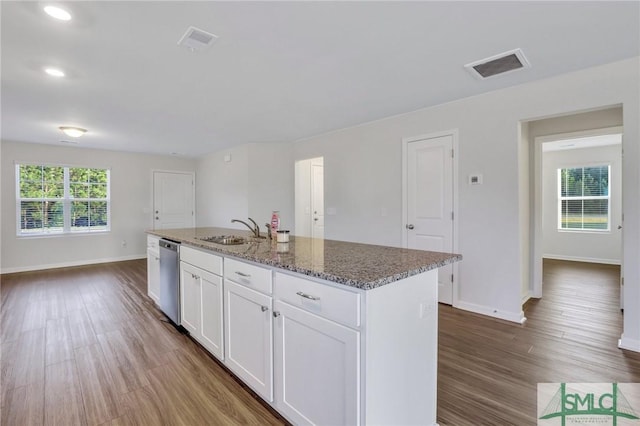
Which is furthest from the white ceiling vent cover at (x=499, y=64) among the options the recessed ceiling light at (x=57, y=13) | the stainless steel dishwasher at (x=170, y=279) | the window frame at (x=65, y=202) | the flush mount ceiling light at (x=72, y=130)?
the window frame at (x=65, y=202)

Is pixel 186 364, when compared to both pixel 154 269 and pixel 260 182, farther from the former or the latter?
pixel 260 182

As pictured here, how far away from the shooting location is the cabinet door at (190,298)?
101 inches

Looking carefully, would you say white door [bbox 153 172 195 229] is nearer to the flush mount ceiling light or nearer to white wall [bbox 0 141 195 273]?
white wall [bbox 0 141 195 273]

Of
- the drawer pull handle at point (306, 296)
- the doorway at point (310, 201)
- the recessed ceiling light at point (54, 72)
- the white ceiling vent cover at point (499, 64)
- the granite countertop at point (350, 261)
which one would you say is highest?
the white ceiling vent cover at point (499, 64)

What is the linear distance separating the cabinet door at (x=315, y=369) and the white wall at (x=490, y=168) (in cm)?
261

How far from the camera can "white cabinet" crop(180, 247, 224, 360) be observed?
88.1 inches

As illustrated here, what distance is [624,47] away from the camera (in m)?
2.32

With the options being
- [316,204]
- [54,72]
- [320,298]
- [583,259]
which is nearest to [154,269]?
[54,72]

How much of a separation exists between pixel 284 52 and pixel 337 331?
2077mm

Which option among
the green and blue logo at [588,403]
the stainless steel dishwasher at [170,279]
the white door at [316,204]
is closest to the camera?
the green and blue logo at [588,403]

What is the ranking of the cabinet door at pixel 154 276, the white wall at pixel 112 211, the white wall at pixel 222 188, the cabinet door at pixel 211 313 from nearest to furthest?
the cabinet door at pixel 211 313 → the cabinet door at pixel 154 276 → the white wall at pixel 112 211 → the white wall at pixel 222 188

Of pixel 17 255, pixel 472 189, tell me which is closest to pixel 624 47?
pixel 472 189

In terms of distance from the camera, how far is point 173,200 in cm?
735

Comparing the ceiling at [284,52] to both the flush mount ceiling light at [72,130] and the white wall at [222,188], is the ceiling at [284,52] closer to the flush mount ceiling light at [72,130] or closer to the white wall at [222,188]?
the flush mount ceiling light at [72,130]
